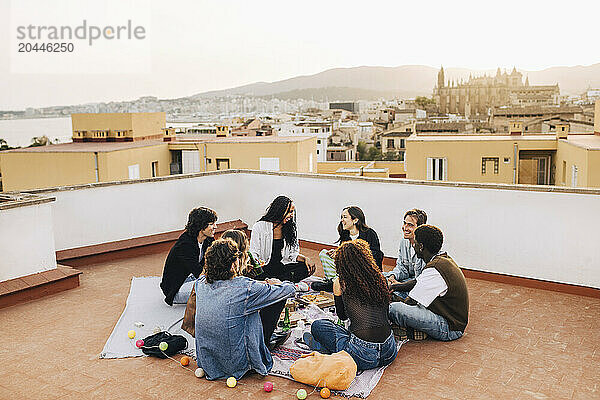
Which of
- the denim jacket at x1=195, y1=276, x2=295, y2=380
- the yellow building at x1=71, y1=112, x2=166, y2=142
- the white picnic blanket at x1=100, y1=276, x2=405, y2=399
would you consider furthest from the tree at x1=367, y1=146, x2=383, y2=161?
the denim jacket at x1=195, y1=276, x2=295, y2=380

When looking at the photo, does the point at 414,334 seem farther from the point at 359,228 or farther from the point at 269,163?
the point at 269,163

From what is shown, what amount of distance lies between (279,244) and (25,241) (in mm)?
2338

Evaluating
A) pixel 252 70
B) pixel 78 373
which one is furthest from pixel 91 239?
pixel 252 70

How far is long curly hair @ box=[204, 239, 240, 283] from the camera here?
3.37 m

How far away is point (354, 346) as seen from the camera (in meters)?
3.47

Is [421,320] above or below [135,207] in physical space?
below

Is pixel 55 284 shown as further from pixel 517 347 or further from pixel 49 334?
pixel 517 347

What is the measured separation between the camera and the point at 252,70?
37094 millimetres

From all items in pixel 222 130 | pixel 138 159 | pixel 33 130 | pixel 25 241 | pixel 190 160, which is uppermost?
pixel 33 130

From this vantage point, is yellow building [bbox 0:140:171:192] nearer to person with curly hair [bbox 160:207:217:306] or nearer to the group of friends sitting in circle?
person with curly hair [bbox 160:207:217:306]

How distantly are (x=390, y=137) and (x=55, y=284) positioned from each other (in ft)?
140

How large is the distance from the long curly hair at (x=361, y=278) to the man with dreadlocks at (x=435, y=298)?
1.69 ft

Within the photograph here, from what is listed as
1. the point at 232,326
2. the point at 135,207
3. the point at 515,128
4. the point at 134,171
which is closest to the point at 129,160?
the point at 134,171

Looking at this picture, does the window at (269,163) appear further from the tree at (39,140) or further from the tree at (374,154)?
the tree at (374,154)
